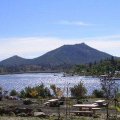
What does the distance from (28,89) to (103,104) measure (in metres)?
17.8

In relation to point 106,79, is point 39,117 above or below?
below

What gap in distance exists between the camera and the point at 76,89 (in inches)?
1964

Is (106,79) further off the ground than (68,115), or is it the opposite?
(106,79)

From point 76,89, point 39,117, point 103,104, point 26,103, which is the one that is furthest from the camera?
point 76,89

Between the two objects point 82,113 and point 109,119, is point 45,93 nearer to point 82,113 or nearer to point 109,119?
point 82,113

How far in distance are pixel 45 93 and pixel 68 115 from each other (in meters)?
22.9

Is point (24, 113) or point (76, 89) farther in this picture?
point (76, 89)

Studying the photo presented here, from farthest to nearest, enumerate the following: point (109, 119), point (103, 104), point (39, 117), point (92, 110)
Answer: point (103, 104) → point (92, 110) → point (39, 117) → point (109, 119)

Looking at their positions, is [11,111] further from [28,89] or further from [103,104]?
[28,89]

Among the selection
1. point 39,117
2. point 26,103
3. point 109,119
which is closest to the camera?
point 109,119

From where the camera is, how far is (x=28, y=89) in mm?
52781

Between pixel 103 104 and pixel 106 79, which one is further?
pixel 103 104

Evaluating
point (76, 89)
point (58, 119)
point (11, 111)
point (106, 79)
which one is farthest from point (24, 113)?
point (76, 89)

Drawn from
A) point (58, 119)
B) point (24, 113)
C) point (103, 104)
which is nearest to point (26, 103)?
point (103, 104)
